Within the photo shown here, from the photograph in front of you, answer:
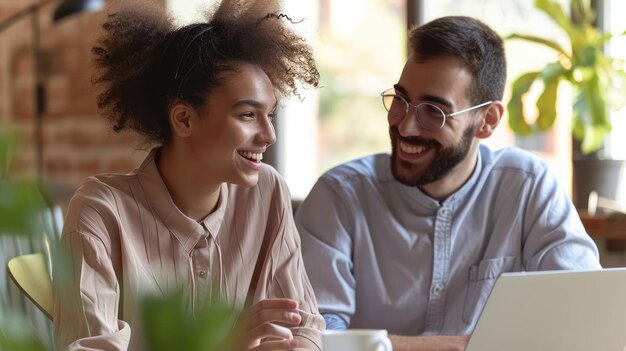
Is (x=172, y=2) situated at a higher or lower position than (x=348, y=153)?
higher

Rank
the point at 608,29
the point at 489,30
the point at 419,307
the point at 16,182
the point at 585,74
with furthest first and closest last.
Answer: the point at 608,29
the point at 585,74
the point at 489,30
the point at 419,307
the point at 16,182

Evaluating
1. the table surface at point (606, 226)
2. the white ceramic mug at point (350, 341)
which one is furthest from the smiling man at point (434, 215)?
the white ceramic mug at point (350, 341)

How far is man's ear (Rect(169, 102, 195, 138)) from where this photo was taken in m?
1.69

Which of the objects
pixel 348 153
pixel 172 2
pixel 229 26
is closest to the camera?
pixel 229 26

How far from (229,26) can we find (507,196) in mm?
769

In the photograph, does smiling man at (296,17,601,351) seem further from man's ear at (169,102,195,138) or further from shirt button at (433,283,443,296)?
man's ear at (169,102,195,138)

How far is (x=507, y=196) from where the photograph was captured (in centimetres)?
210

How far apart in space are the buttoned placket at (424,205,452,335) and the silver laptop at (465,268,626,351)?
0.74 metres

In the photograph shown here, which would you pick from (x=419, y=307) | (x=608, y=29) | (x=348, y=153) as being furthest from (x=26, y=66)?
(x=419, y=307)

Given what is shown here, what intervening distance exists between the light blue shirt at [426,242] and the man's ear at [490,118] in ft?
0.37

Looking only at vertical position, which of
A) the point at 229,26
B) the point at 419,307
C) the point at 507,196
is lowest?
the point at 419,307

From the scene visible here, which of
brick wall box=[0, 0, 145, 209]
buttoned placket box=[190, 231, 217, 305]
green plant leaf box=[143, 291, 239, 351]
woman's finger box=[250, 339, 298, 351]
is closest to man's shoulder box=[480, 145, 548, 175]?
buttoned placket box=[190, 231, 217, 305]

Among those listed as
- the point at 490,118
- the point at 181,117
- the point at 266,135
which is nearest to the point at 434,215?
the point at 490,118

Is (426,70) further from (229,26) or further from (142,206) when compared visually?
(142,206)
